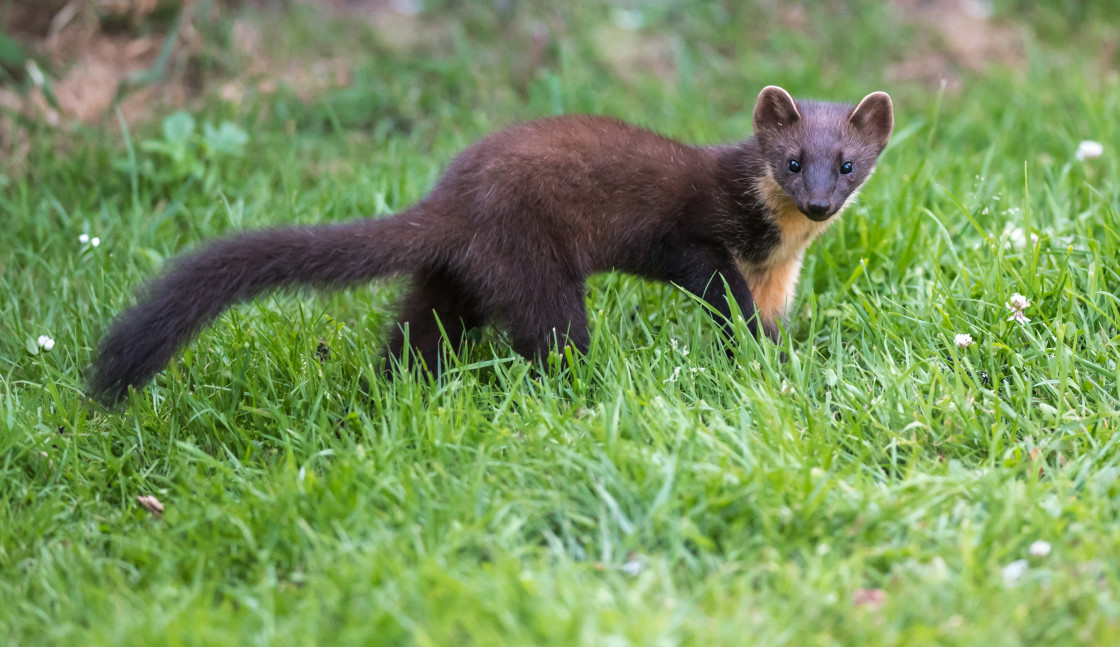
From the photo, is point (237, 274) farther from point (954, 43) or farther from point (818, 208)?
point (954, 43)

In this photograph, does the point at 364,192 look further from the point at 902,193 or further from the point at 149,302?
the point at 902,193

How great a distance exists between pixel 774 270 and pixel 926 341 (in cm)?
76

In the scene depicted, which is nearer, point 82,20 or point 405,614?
point 405,614

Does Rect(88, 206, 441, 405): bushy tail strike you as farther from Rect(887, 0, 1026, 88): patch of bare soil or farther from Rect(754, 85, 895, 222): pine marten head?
Rect(887, 0, 1026, 88): patch of bare soil

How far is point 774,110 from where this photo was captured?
4617 mm

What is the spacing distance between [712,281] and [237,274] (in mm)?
1897

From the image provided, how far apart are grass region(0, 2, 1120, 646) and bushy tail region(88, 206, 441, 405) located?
0.38 metres

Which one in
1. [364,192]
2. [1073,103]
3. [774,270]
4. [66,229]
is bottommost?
[66,229]

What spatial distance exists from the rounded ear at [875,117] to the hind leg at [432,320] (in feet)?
6.13

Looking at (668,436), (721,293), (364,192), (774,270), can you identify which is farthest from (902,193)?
(364,192)

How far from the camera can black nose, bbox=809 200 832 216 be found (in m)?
4.21

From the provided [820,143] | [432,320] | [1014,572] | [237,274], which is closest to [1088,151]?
[820,143]

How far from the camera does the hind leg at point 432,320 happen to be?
428 centimetres

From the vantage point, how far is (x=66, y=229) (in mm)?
5555
